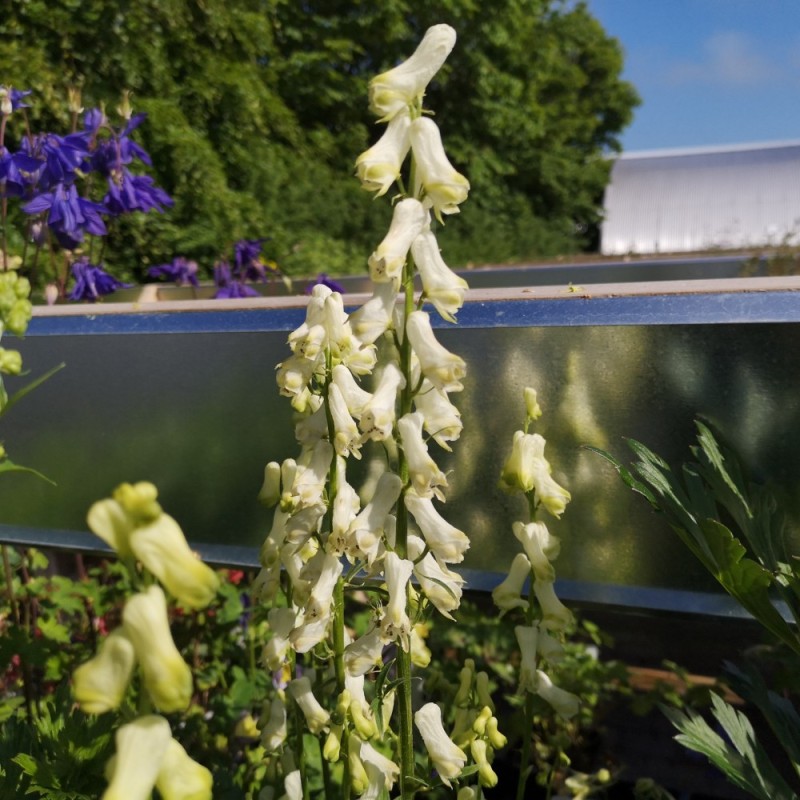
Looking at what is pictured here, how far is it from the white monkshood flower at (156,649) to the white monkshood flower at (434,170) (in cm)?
49

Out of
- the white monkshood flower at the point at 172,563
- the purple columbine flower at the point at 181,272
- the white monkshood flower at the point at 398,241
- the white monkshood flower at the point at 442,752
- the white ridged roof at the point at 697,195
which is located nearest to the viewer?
the white monkshood flower at the point at 172,563

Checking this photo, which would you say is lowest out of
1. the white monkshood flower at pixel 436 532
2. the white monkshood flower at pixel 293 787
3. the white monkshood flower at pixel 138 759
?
the white monkshood flower at pixel 293 787

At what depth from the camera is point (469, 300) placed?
1.08m

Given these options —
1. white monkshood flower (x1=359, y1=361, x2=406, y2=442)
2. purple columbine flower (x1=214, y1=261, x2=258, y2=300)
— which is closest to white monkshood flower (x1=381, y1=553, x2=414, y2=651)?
white monkshood flower (x1=359, y1=361, x2=406, y2=442)

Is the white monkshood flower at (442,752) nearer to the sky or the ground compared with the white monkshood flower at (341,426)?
nearer to the ground

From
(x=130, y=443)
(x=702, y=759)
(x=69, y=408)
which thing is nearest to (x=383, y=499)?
(x=130, y=443)

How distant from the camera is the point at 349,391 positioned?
2.82 ft

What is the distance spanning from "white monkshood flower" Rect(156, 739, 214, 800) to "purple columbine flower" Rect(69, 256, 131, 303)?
5.53 ft

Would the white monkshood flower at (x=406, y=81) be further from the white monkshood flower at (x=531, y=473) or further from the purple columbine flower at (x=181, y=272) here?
the purple columbine flower at (x=181, y=272)

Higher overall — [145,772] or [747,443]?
[747,443]

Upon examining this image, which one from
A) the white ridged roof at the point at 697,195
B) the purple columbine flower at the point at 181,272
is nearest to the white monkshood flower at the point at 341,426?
the purple columbine flower at the point at 181,272

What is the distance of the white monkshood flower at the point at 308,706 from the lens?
97cm

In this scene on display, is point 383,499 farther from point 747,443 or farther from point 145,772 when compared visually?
point 747,443

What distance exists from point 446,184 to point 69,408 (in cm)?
84
